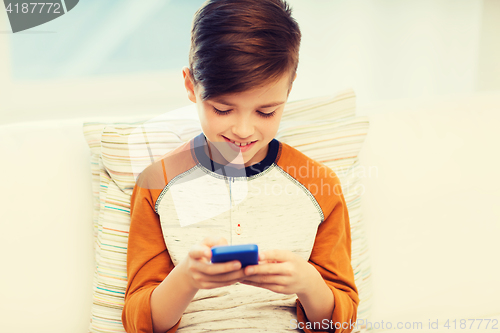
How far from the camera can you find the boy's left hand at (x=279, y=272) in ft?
1.95

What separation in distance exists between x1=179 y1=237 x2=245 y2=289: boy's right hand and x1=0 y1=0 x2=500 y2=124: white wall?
2.84ft

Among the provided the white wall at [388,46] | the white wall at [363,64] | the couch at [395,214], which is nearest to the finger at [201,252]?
the couch at [395,214]

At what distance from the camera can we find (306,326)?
78cm

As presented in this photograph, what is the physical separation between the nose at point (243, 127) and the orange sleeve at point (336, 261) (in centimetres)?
28

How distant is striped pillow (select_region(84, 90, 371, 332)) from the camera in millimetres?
858

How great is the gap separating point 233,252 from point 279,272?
4.8 inches

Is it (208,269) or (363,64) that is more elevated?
(363,64)

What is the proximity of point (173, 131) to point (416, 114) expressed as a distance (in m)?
0.70

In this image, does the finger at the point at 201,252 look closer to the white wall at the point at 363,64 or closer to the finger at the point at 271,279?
the finger at the point at 271,279

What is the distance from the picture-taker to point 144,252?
776 mm

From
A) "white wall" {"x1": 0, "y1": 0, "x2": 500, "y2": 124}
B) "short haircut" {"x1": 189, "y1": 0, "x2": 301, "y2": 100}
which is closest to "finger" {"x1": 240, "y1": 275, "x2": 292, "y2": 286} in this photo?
"short haircut" {"x1": 189, "y1": 0, "x2": 301, "y2": 100}

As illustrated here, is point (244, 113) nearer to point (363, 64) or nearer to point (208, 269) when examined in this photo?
point (208, 269)

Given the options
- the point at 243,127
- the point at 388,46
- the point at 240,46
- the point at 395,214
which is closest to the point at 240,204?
the point at 243,127

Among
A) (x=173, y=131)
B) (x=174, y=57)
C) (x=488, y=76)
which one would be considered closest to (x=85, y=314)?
(x=173, y=131)
